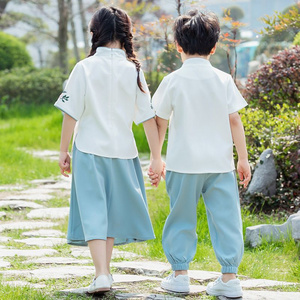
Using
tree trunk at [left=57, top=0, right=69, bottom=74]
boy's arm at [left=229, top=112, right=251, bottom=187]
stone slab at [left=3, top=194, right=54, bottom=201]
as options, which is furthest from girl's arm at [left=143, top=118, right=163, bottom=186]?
tree trunk at [left=57, top=0, right=69, bottom=74]

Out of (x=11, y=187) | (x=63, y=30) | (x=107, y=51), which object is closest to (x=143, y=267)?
(x=107, y=51)

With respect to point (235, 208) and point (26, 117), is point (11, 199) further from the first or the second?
point (26, 117)

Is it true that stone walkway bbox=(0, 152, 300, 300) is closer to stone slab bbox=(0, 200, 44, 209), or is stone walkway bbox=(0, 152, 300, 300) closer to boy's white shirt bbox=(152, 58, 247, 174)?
stone slab bbox=(0, 200, 44, 209)

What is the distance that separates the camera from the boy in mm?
2939

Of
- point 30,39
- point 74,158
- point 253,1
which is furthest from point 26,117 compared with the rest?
point 253,1

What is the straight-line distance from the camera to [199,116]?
2.96 metres

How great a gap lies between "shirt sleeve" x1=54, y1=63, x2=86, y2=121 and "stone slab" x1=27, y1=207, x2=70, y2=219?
7.47 feet

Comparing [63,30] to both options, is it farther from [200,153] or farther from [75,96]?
[200,153]

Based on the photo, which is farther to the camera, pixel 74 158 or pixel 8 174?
Result: pixel 8 174

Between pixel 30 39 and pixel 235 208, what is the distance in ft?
70.4

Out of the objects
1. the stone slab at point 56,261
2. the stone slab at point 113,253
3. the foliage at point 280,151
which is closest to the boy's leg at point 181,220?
the stone slab at point 56,261

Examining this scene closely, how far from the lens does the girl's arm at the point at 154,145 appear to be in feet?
10.0

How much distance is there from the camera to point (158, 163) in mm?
3064

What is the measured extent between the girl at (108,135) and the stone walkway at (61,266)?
8.3 inches
